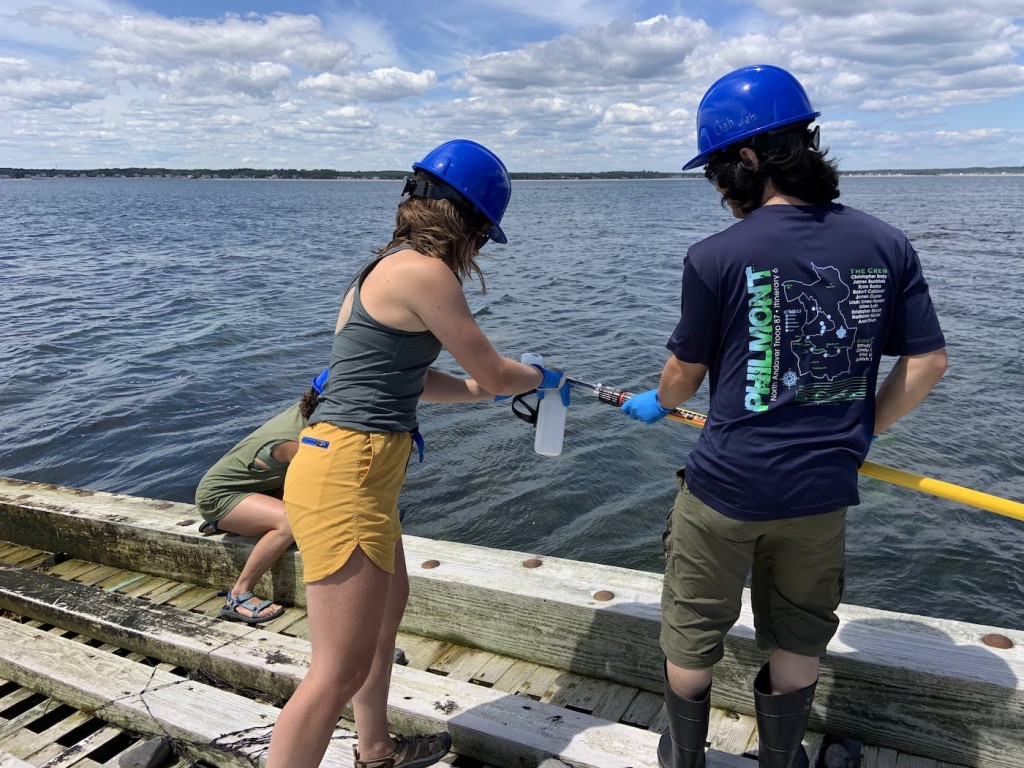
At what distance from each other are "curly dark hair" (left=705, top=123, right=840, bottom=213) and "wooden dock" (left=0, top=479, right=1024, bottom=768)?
1.78 m

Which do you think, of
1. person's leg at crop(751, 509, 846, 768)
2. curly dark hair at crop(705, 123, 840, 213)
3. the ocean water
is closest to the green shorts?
person's leg at crop(751, 509, 846, 768)

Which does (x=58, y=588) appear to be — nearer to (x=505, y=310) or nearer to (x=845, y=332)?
(x=845, y=332)

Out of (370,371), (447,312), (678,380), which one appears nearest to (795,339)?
(678,380)

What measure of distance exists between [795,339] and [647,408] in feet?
2.49

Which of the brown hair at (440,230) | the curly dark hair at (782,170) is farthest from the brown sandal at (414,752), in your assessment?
the curly dark hair at (782,170)

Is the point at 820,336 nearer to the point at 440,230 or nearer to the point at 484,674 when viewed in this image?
the point at 440,230

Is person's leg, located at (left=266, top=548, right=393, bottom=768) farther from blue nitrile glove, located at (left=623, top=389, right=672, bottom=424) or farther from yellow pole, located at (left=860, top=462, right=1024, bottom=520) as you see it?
yellow pole, located at (left=860, top=462, right=1024, bottom=520)

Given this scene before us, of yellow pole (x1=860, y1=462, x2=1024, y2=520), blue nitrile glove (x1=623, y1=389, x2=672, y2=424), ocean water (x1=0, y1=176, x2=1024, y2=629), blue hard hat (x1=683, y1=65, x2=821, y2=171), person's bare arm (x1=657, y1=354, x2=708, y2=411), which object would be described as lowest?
ocean water (x1=0, y1=176, x2=1024, y2=629)

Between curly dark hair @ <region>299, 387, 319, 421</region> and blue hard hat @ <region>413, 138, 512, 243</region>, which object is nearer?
blue hard hat @ <region>413, 138, 512, 243</region>

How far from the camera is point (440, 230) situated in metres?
2.45

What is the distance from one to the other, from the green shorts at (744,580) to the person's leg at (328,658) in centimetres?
100

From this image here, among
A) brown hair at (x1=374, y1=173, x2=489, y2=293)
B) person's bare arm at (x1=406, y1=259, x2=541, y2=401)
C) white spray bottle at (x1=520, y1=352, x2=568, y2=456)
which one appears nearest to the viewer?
person's bare arm at (x1=406, y1=259, x2=541, y2=401)

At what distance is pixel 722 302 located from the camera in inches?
86.3

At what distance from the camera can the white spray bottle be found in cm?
333
